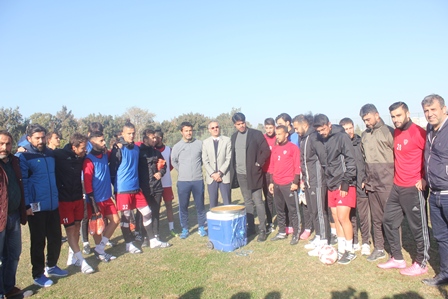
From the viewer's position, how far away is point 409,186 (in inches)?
172

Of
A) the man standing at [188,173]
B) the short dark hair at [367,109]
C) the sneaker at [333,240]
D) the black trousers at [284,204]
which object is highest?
the short dark hair at [367,109]

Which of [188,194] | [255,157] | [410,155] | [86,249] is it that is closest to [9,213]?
[86,249]

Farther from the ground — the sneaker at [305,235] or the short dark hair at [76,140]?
the short dark hair at [76,140]

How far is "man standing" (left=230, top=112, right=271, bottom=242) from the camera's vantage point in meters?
6.29

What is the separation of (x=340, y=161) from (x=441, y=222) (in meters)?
1.47

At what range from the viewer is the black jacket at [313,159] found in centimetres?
520

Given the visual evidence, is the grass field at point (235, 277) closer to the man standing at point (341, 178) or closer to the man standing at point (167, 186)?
the man standing at point (341, 178)

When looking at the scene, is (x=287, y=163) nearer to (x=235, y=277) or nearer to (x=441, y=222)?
(x=235, y=277)

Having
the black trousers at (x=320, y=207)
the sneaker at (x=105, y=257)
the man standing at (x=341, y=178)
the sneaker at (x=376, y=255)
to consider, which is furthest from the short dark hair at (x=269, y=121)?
the sneaker at (x=105, y=257)

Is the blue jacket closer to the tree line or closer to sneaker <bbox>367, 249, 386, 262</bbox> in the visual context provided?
sneaker <bbox>367, 249, 386, 262</bbox>

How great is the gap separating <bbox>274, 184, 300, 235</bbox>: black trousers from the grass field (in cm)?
42

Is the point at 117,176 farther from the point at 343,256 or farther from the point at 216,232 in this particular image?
the point at 343,256

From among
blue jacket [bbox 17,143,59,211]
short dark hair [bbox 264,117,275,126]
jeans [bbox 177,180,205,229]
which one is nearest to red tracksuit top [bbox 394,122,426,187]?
short dark hair [bbox 264,117,275,126]

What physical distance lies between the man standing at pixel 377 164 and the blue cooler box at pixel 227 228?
2.11 meters
